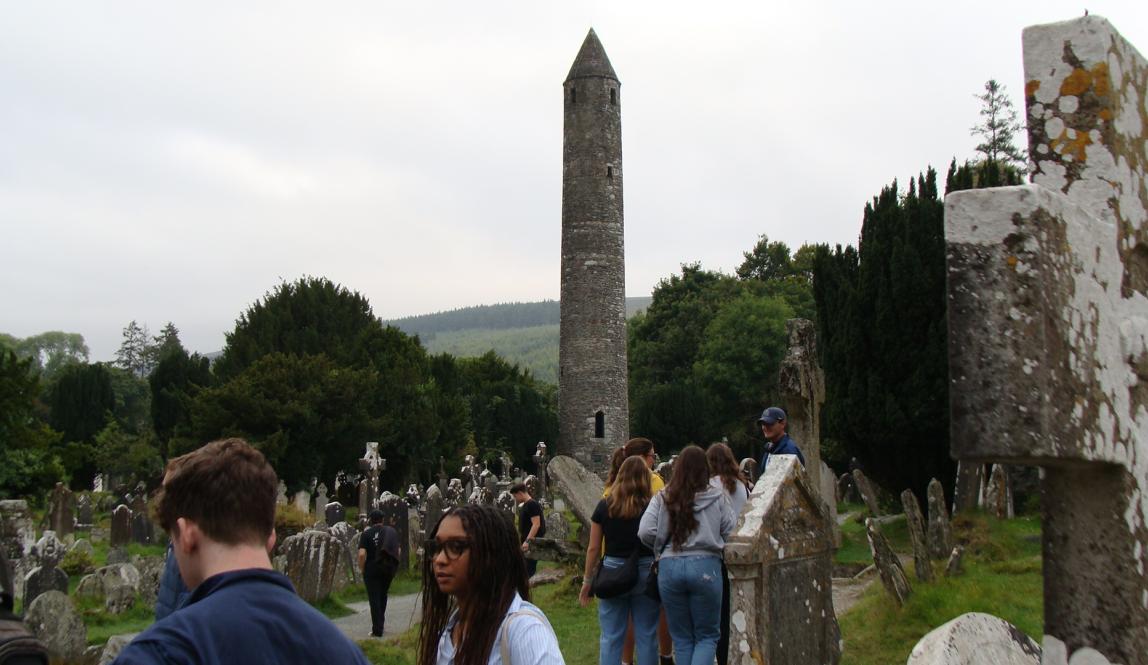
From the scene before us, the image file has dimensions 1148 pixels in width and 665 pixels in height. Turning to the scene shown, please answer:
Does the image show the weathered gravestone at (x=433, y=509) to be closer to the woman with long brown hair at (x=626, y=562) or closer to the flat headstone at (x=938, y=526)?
the flat headstone at (x=938, y=526)

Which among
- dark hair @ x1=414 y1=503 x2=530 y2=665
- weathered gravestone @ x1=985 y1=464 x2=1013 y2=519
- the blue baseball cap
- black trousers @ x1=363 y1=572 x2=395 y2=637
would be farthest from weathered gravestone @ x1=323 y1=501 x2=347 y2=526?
dark hair @ x1=414 y1=503 x2=530 y2=665

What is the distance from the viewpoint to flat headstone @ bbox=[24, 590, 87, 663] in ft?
28.7

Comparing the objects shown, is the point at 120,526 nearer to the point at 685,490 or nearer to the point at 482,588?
the point at 685,490

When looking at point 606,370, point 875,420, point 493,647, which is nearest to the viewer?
point 493,647

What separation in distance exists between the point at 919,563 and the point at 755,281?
47.0 m

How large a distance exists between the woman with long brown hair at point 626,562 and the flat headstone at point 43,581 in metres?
7.29

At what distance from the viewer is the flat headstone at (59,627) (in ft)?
28.7

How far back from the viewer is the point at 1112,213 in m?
2.17

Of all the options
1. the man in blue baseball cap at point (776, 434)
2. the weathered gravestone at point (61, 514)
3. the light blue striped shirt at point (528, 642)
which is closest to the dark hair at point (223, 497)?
the light blue striped shirt at point (528, 642)

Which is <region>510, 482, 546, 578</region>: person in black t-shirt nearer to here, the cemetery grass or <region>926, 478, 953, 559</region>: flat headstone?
the cemetery grass

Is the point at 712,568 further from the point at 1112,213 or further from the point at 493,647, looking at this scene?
the point at 1112,213

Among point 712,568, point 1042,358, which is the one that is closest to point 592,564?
point 712,568

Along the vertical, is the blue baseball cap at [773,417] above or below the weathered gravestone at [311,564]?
above

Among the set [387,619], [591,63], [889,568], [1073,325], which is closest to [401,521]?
[387,619]
